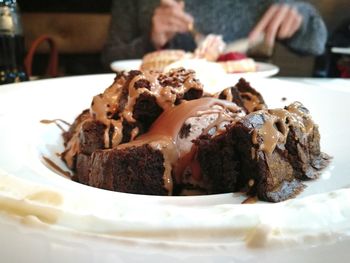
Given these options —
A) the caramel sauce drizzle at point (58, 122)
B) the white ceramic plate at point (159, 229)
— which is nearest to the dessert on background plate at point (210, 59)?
the caramel sauce drizzle at point (58, 122)

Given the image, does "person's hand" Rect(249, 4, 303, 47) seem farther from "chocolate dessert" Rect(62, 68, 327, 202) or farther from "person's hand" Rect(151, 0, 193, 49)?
"chocolate dessert" Rect(62, 68, 327, 202)

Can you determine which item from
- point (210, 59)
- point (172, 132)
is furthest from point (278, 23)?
point (172, 132)

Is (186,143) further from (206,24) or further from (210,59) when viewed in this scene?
(206,24)

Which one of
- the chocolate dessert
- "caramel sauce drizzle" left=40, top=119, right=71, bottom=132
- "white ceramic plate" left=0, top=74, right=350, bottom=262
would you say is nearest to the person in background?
"caramel sauce drizzle" left=40, top=119, right=71, bottom=132

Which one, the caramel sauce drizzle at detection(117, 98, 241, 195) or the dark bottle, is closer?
the caramel sauce drizzle at detection(117, 98, 241, 195)

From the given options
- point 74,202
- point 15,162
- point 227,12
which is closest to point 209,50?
point 227,12

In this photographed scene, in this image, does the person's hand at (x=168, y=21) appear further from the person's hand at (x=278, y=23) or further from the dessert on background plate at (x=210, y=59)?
the dessert on background plate at (x=210, y=59)
